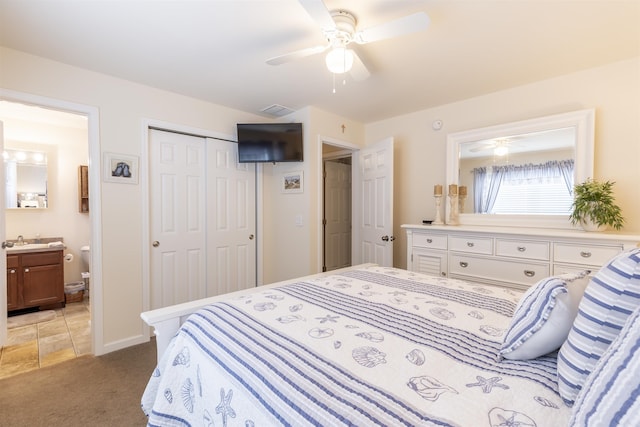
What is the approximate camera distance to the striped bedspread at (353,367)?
68 centimetres

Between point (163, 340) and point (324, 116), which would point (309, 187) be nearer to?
point (324, 116)

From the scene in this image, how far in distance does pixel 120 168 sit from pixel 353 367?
272cm

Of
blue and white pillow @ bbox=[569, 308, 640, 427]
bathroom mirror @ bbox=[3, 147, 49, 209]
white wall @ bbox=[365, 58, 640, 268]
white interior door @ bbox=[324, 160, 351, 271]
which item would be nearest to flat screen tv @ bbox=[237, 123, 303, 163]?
white wall @ bbox=[365, 58, 640, 268]

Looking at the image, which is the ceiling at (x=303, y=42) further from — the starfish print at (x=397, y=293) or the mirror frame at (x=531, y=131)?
the starfish print at (x=397, y=293)

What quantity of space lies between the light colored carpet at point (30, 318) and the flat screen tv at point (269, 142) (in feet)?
9.28

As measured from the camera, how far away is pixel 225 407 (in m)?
0.88

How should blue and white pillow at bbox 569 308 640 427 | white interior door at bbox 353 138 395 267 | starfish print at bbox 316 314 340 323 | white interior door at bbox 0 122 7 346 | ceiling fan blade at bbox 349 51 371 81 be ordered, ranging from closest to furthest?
blue and white pillow at bbox 569 308 640 427, starfish print at bbox 316 314 340 323, ceiling fan blade at bbox 349 51 371 81, white interior door at bbox 0 122 7 346, white interior door at bbox 353 138 395 267

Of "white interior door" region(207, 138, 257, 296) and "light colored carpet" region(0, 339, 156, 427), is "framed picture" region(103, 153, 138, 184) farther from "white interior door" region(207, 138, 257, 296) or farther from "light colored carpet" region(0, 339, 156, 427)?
Result: "light colored carpet" region(0, 339, 156, 427)

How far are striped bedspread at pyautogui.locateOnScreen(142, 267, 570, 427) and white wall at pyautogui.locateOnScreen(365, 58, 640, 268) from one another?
6.20 feet

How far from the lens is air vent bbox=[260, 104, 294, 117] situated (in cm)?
324

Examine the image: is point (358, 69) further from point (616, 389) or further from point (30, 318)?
point (30, 318)

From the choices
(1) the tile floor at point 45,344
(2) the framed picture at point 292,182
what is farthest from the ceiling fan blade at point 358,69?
(1) the tile floor at point 45,344

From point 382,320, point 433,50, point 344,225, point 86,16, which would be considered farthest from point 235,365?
point 344,225

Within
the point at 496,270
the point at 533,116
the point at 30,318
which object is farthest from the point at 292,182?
the point at 30,318
